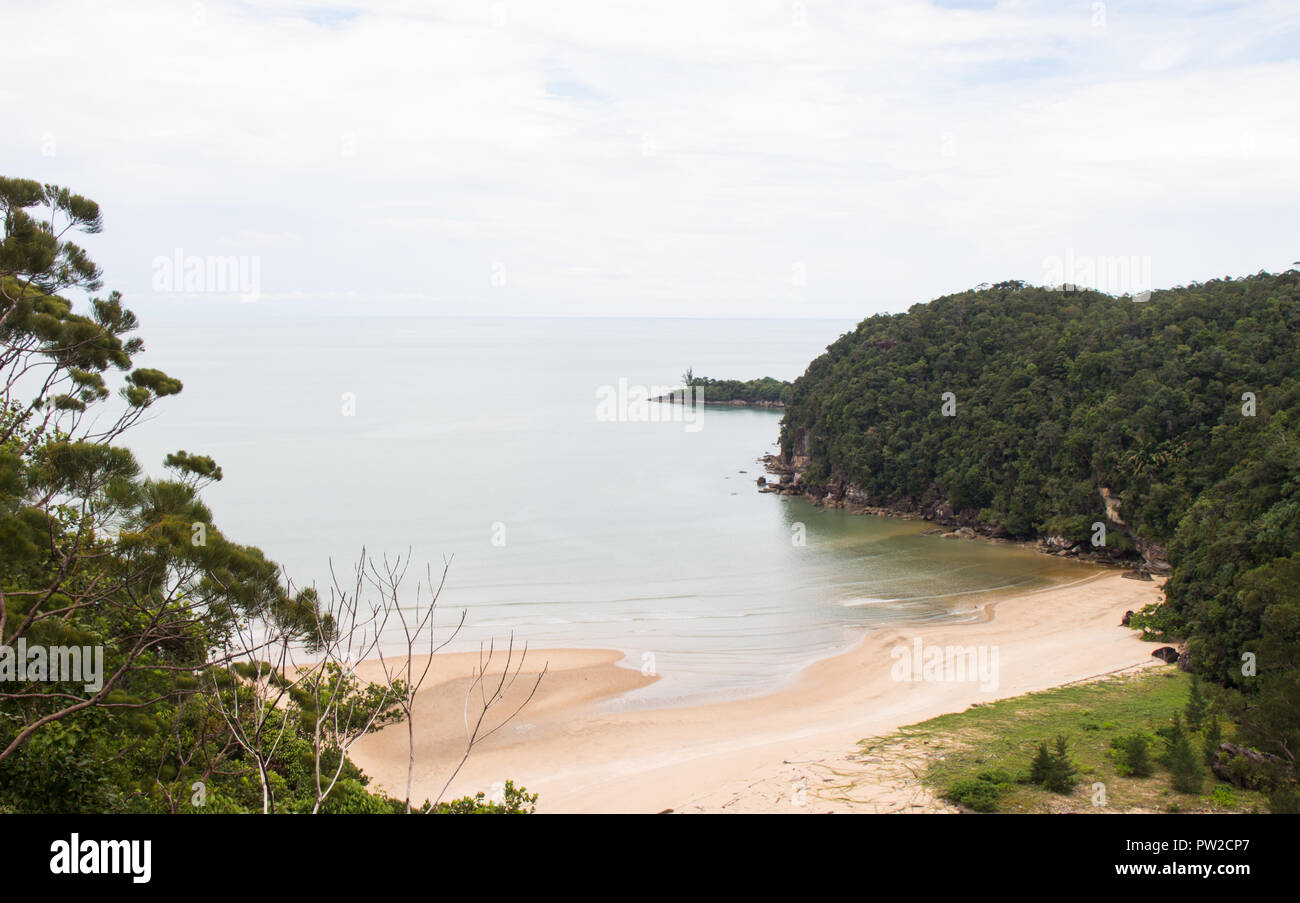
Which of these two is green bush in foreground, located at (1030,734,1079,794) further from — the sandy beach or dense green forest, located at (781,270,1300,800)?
dense green forest, located at (781,270,1300,800)

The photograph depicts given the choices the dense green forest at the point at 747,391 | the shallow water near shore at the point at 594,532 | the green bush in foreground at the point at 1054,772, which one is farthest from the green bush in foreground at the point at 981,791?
the dense green forest at the point at 747,391

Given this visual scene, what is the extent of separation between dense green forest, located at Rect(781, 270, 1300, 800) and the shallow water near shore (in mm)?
3071

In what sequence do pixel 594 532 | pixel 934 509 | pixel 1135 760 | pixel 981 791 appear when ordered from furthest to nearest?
pixel 934 509
pixel 594 532
pixel 1135 760
pixel 981 791

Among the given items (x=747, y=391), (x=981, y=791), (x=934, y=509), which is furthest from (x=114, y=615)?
(x=747, y=391)

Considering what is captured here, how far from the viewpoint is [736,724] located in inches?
786

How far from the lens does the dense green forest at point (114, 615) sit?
781cm

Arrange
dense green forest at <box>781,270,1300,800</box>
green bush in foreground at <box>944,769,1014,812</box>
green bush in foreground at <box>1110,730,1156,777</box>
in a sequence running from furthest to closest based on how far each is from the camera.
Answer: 1. dense green forest at <box>781,270,1300,800</box>
2. green bush in foreground at <box>1110,730,1156,777</box>
3. green bush in foreground at <box>944,769,1014,812</box>

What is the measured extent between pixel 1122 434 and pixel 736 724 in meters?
24.8

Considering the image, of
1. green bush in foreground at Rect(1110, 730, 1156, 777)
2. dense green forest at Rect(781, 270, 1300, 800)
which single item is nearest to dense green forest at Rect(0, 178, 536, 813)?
green bush in foreground at Rect(1110, 730, 1156, 777)

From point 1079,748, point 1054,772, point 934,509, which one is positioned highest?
point 934,509

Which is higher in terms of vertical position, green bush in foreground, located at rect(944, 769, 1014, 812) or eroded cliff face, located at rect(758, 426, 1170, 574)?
eroded cliff face, located at rect(758, 426, 1170, 574)

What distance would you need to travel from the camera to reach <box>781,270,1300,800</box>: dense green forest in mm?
19578

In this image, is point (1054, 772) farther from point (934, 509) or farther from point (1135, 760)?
point (934, 509)
